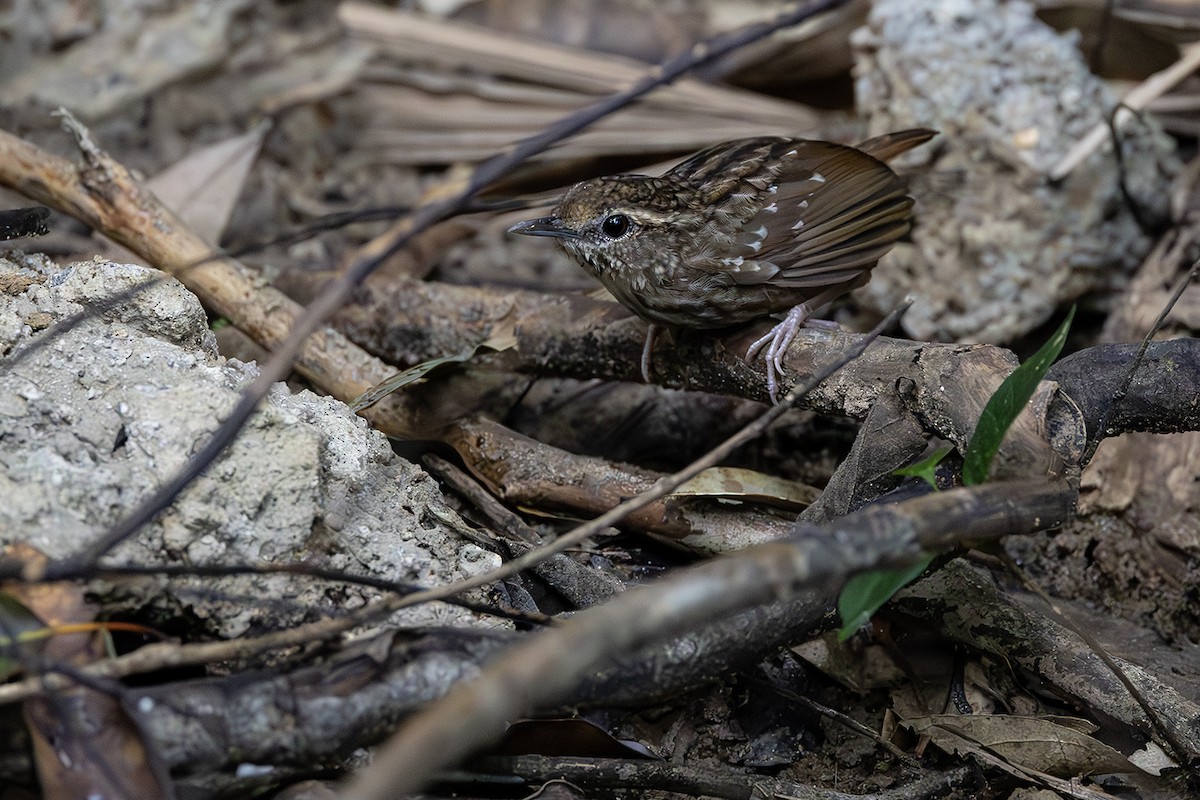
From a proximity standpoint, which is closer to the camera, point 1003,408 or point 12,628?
point 12,628

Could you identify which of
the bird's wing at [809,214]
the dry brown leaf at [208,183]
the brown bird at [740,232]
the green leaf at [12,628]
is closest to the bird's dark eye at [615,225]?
the brown bird at [740,232]

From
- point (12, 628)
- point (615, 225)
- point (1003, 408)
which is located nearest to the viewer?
point (12, 628)

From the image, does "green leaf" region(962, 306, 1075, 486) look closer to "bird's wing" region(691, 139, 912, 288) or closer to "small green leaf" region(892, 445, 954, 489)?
"small green leaf" region(892, 445, 954, 489)

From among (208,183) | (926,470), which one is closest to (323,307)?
(926,470)

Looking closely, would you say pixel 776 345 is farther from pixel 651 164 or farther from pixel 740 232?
pixel 651 164

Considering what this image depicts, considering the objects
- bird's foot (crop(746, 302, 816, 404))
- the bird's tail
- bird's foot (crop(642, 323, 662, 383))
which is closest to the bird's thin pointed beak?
bird's foot (crop(642, 323, 662, 383))

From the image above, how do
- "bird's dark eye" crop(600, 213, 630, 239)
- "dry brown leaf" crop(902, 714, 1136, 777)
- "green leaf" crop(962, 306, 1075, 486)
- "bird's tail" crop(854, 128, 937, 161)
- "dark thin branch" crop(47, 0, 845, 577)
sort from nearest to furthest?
"dark thin branch" crop(47, 0, 845, 577), "green leaf" crop(962, 306, 1075, 486), "dry brown leaf" crop(902, 714, 1136, 777), "bird's dark eye" crop(600, 213, 630, 239), "bird's tail" crop(854, 128, 937, 161)
